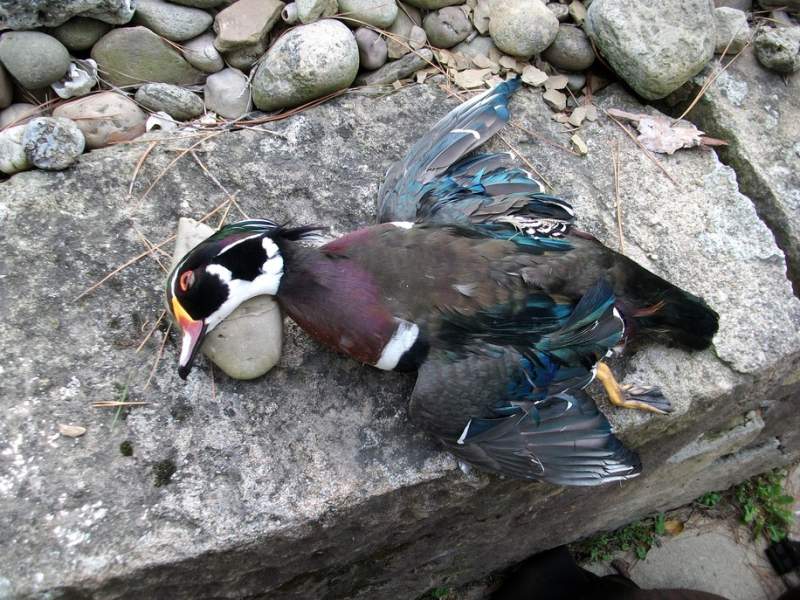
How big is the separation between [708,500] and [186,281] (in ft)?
7.35

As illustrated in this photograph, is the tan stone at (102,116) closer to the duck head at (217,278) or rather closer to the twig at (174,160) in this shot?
the twig at (174,160)

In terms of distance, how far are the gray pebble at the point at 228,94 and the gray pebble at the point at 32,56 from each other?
1.32ft

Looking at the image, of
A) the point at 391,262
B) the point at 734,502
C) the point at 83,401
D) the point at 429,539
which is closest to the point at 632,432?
the point at 429,539

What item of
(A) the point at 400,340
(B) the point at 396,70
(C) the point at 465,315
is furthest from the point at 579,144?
(A) the point at 400,340

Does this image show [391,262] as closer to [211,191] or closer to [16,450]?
[211,191]

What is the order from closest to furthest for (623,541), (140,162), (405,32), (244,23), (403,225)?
(403,225)
(140,162)
(244,23)
(405,32)
(623,541)

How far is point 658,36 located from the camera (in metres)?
2.10

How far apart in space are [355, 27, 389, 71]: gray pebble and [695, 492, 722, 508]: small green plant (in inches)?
82.0

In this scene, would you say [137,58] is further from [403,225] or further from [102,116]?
[403,225]

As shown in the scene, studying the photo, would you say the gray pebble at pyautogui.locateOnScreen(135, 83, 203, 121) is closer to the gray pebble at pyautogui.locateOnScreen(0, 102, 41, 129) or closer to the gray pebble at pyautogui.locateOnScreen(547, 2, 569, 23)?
the gray pebble at pyautogui.locateOnScreen(0, 102, 41, 129)

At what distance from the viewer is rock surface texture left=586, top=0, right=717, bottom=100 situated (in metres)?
2.10

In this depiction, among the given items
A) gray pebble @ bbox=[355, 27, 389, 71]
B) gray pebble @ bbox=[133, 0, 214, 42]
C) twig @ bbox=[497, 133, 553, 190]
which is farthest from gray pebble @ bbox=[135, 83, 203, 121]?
twig @ bbox=[497, 133, 553, 190]

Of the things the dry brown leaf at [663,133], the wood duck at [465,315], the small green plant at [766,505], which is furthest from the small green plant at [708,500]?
the dry brown leaf at [663,133]

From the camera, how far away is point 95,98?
1.96 m
